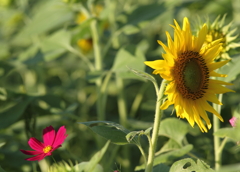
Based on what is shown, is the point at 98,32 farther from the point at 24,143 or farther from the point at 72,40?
the point at 24,143

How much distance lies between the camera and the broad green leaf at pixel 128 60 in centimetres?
126

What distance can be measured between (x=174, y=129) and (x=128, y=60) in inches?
11.8

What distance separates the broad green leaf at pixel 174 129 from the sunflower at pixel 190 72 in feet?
0.66

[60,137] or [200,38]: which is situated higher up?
[200,38]

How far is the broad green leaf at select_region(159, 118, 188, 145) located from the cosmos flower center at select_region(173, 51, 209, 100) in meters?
0.22

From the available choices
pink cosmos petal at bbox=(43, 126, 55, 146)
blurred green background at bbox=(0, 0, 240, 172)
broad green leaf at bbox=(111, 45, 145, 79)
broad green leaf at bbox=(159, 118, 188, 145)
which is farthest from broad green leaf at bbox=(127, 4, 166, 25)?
pink cosmos petal at bbox=(43, 126, 55, 146)

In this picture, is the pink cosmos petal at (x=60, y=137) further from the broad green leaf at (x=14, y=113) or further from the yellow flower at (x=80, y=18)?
the yellow flower at (x=80, y=18)

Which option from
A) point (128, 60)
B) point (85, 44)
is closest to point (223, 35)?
point (128, 60)

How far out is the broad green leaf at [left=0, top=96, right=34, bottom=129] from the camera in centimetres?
122

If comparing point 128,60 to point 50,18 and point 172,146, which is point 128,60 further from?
point 50,18

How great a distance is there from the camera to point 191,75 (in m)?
0.95

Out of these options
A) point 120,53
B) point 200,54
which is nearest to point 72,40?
point 120,53

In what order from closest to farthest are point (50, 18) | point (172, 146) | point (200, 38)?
1. point (200, 38)
2. point (172, 146)
3. point (50, 18)

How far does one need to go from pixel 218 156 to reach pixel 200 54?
1.07 feet
